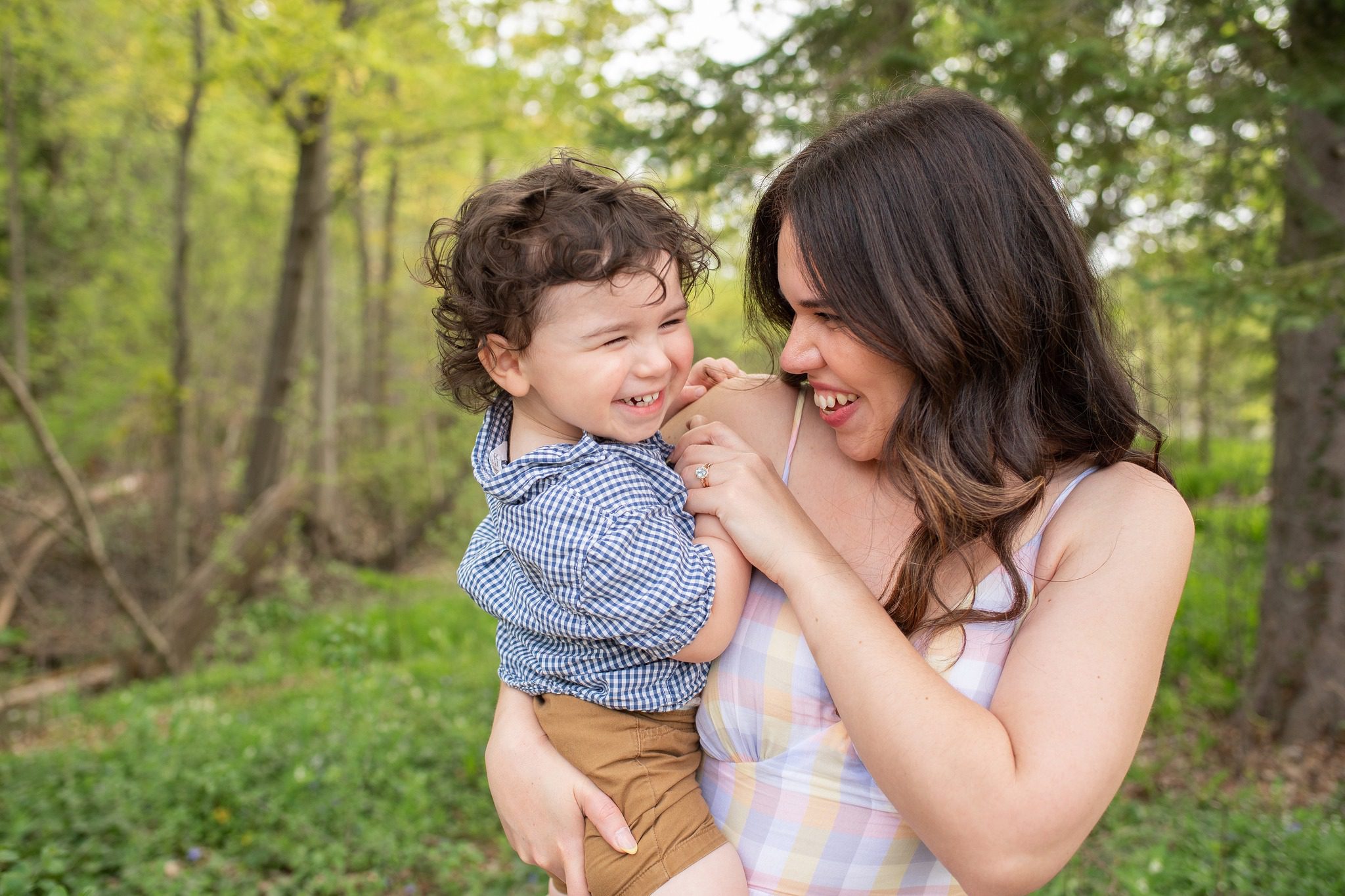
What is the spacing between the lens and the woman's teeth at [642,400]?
161 cm

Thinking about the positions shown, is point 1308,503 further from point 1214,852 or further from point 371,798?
point 371,798

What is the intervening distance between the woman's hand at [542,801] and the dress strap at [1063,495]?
82 cm

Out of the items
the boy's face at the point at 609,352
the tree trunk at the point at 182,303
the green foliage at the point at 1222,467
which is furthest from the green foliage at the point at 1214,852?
the tree trunk at the point at 182,303

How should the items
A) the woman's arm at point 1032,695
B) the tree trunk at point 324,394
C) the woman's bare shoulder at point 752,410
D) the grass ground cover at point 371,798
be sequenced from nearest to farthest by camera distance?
the woman's arm at point 1032,695, the woman's bare shoulder at point 752,410, the grass ground cover at point 371,798, the tree trunk at point 324,394

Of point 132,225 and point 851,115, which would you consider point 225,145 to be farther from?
point 851,115

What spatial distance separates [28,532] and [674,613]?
8.26 meters

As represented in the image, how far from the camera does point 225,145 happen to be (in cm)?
1216

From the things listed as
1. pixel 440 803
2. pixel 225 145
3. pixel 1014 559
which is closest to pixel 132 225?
pixel 225 145

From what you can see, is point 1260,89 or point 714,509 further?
point 1260,89

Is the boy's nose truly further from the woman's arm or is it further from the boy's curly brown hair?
the woman's arm

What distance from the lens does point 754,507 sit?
147 centimetres

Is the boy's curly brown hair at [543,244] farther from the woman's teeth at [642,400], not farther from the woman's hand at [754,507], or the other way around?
the woman's hand at [754,507]

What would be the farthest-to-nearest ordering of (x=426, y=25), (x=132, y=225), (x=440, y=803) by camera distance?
(x=132, y=225) → (x=426, y=25) → (x=440, y=803)

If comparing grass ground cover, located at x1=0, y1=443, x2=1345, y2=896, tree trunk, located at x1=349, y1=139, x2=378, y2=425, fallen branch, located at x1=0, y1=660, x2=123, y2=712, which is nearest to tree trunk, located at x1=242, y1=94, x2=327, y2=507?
fallen branch, located at x1=0, y1=660, x2=123, y2=712
